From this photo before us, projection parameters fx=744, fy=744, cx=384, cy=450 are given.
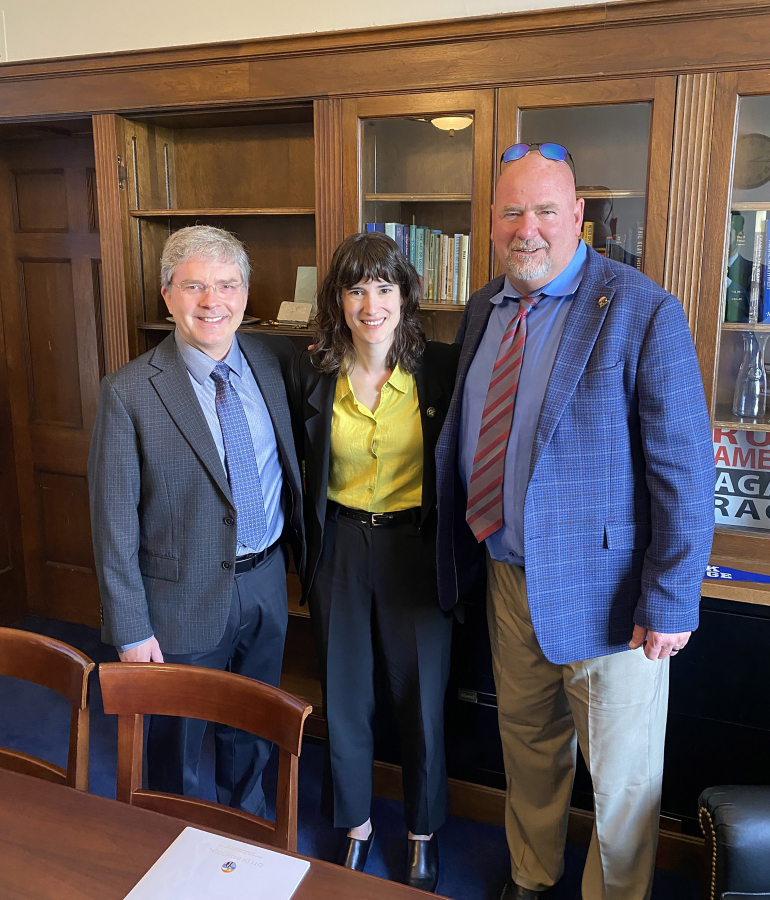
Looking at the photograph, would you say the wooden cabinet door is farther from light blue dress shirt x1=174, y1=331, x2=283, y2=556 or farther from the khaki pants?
the khaki pants

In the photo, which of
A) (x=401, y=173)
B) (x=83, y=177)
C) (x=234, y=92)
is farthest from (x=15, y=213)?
(x=401, y=173)

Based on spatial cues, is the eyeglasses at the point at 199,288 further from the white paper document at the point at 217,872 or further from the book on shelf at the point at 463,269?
the white paper document at the point at 217,872

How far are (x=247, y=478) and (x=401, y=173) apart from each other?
45.9 inches

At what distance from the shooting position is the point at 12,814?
3.72 ft

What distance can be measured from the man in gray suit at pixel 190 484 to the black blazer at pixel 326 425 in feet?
0.19

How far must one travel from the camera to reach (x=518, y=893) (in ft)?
6.63

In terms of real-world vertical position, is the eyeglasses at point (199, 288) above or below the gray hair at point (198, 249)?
below

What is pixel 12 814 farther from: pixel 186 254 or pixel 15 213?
pixel 15 213

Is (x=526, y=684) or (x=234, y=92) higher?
(x=234, y=92)

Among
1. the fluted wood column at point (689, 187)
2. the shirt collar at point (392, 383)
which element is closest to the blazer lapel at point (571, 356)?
the shirt collar at point (392, 383)

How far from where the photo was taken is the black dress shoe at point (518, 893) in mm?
2012

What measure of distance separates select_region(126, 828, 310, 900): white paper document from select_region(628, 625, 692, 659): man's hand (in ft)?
2.92

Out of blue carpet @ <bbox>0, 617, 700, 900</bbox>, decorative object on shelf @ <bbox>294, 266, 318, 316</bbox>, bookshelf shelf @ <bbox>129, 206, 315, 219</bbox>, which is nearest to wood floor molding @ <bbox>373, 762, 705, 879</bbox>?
blue carpet @ <bbox>0, 617, 700, 900</bbox>

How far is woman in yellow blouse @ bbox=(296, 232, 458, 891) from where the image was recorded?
1.85 metres
